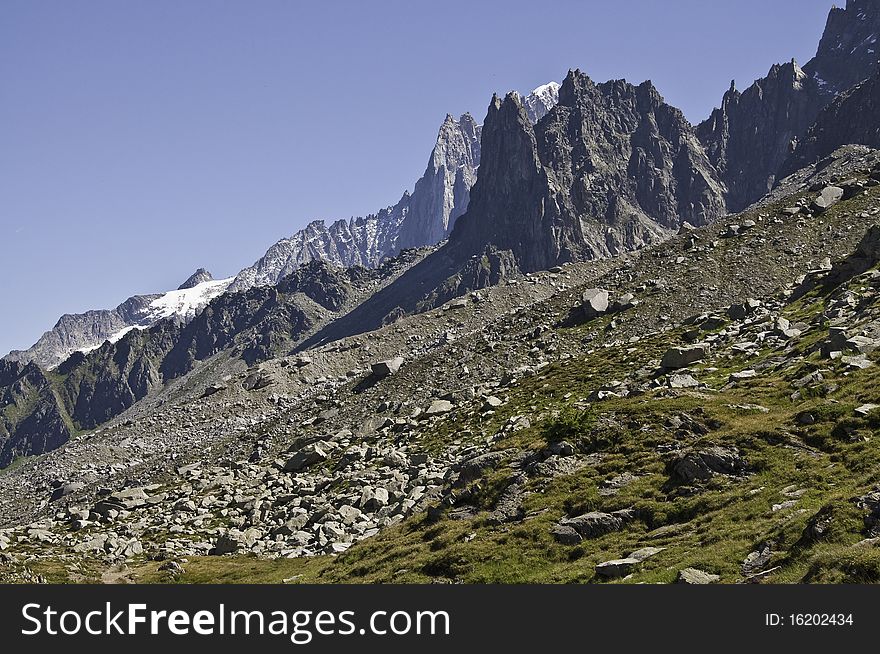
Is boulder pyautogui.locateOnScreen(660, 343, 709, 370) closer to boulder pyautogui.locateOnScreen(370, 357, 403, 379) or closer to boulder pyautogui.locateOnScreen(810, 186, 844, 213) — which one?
boulder pyautogui.locateOnScreen(370, 357, 403, 379)

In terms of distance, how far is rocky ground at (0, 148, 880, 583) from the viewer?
88.6ft

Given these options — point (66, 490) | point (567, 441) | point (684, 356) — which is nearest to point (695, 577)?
point (567, 441)

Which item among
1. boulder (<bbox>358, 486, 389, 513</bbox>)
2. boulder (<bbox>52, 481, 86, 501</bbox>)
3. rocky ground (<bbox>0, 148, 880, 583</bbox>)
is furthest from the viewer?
boulder (<bbox>52, 481, 86, 501</bbox>)

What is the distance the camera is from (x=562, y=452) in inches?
1486

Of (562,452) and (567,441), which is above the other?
(567,441)

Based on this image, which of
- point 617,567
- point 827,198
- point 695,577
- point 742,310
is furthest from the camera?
point 827,198

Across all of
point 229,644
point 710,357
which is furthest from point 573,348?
point 229,644

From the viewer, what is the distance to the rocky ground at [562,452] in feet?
88.6

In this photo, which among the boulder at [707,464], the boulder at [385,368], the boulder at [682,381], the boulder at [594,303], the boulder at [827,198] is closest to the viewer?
the boulder at [707,464]

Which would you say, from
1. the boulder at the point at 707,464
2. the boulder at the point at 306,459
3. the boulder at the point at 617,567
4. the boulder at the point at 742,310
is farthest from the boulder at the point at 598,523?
the boulder at the point at 742,310

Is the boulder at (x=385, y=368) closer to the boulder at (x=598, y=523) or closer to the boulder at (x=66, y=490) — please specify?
the boulder at (x=66, y=490)

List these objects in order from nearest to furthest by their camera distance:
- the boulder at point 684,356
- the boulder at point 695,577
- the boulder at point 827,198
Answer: the boulder at point 695,577
the boulder at point 684,356
the boulder at point 827,198

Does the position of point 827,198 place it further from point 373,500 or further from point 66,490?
point 66,490

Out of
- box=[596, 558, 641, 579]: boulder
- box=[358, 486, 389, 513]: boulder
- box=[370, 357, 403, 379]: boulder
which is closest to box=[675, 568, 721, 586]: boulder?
box=[596, 558, 641, 579]: boulder
